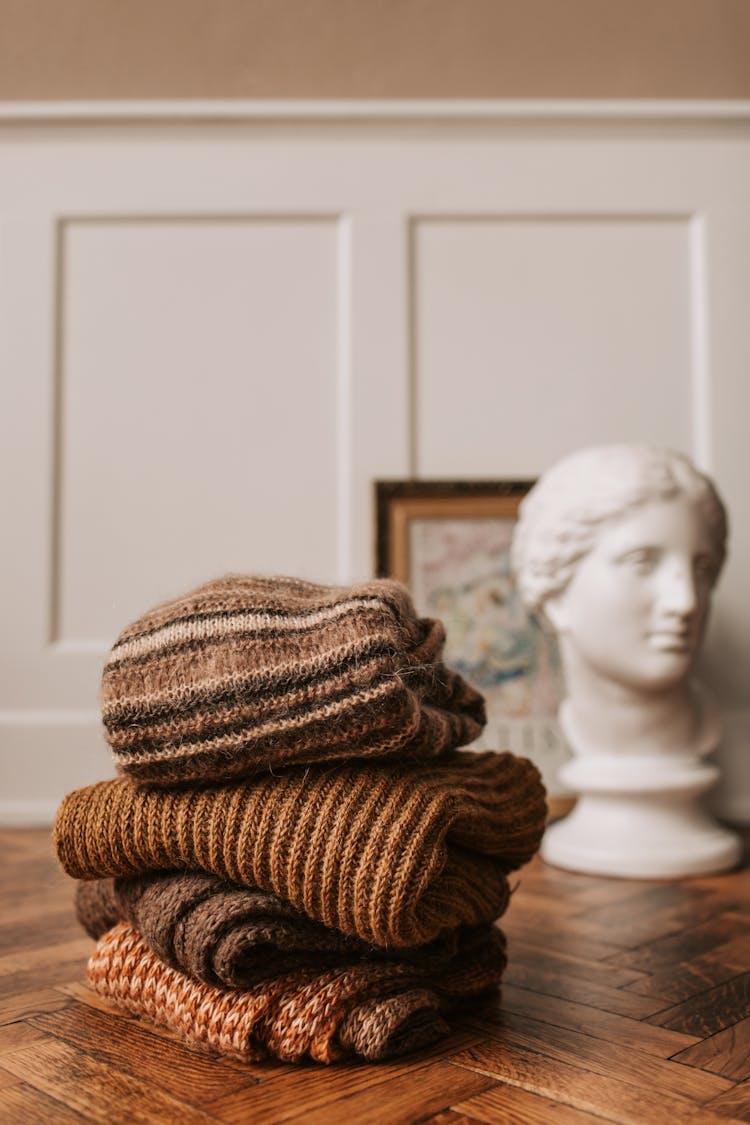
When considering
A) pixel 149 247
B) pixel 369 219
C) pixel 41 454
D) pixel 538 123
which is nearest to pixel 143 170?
pixel 149 247

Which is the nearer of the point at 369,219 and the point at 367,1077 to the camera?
the point at 367,1077

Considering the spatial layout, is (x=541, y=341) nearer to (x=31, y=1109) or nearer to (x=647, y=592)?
(x=647, y=592)

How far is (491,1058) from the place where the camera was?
0.58 metres

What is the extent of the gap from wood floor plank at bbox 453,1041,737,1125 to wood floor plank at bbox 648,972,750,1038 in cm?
11

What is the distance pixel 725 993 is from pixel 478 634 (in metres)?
0.88

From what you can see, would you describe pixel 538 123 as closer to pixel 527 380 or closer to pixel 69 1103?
pixel 527 380

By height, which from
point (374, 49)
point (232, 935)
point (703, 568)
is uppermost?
point (374, 49)

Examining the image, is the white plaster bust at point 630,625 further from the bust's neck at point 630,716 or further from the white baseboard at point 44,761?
the white baseboard at point 44,761

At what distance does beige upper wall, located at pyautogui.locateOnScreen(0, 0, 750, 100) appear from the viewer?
146 centimetres

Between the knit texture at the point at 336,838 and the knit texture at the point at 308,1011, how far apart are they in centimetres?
4

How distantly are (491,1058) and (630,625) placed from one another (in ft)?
2.25

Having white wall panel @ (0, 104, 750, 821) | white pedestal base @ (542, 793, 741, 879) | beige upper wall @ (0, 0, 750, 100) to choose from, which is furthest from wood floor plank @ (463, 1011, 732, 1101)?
beige upper wall @ (0, 0, 750, 100)

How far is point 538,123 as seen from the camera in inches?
66.0

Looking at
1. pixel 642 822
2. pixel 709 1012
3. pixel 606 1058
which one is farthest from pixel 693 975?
pixel 642 822
